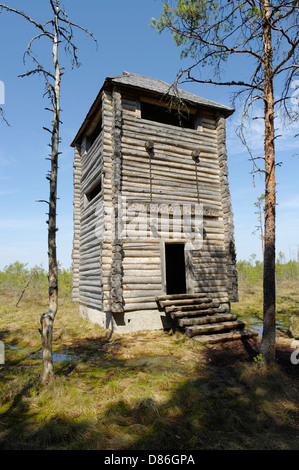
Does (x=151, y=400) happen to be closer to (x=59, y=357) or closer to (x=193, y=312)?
(x=59, y=357)

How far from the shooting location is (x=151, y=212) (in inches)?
410

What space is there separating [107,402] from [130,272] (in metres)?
5.50

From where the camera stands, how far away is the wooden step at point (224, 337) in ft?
25.7

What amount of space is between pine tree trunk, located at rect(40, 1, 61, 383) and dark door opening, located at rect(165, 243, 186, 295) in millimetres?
10213

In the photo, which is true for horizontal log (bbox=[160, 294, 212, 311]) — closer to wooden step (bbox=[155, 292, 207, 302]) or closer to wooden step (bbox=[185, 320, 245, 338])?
wooden step (bbox=[155, 292, 207, 302])

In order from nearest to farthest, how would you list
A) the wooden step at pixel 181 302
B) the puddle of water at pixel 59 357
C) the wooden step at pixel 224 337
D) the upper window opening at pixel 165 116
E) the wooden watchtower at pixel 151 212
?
1. the puddle of water at pixel 59 357
2. the wooden step at pixel 224 337
3. the wooden step at pixel 181 302
4. the wooden watchtower at pixel 151 212
5. the upper window opening at pixel 165 116

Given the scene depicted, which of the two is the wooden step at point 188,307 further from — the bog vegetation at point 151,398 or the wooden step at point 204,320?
the bog vegetation at point 151,398

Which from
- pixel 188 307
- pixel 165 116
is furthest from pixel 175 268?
pixel 165 116

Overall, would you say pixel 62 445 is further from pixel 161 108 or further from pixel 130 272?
pixel 161 108

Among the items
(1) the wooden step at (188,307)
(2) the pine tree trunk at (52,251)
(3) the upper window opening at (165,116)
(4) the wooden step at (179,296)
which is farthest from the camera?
(3) the upper window opening at (165,116)

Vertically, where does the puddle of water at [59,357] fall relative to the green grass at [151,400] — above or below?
below

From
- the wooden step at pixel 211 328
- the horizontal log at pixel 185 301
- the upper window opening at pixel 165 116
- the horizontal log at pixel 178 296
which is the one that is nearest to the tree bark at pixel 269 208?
the wooden step at pixel 211 328

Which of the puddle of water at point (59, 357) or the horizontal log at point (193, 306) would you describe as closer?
the puddle of water at point (59, 357)

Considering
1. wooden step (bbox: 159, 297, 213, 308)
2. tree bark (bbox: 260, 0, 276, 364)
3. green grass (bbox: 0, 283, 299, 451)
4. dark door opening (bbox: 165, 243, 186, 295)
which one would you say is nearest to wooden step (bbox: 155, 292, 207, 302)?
wooden step (bbox: 159, 297, 213, 308)
